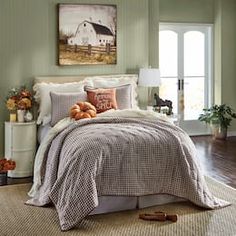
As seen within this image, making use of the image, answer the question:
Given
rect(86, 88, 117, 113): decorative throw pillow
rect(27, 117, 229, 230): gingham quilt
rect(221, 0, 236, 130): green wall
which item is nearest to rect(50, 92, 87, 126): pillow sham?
rect(86, 88, 117, 113): decorative throw pillow

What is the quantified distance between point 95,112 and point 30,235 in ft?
6.91

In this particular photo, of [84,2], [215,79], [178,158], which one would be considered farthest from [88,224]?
[215,79]

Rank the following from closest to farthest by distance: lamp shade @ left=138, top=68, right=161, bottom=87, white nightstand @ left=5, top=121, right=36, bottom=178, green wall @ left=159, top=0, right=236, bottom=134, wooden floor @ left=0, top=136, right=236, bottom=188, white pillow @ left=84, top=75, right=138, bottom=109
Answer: wooden floor @ left=0, top=136, right=236, bottom=188
white nightstand @ left=5, top=121, right=36, bottom=178
white pillow @ left=84, top=75, right=138, bottom=109
lamp shade @ left=138, top=68, right=161, bottom=87
green wall @ left=159, top=0, right=236, bottom=134

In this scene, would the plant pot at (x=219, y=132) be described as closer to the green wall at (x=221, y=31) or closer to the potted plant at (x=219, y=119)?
the potted plant at (x=219, y=119)

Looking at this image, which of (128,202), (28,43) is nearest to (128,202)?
(128,202)

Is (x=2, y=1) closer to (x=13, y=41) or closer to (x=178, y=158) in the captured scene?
(x=13, y=41)

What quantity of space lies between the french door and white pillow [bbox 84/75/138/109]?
1844mm

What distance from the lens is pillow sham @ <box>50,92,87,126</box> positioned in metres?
5.45

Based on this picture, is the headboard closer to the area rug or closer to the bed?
the bed

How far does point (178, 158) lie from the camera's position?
13.5ft

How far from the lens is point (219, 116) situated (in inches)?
311

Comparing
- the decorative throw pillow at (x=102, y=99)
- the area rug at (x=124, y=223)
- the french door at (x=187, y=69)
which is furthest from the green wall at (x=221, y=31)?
the area rug at (x=124, y=223)

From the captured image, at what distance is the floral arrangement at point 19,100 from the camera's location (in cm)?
554

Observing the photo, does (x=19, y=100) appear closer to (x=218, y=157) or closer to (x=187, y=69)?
(x=218, y=157)
